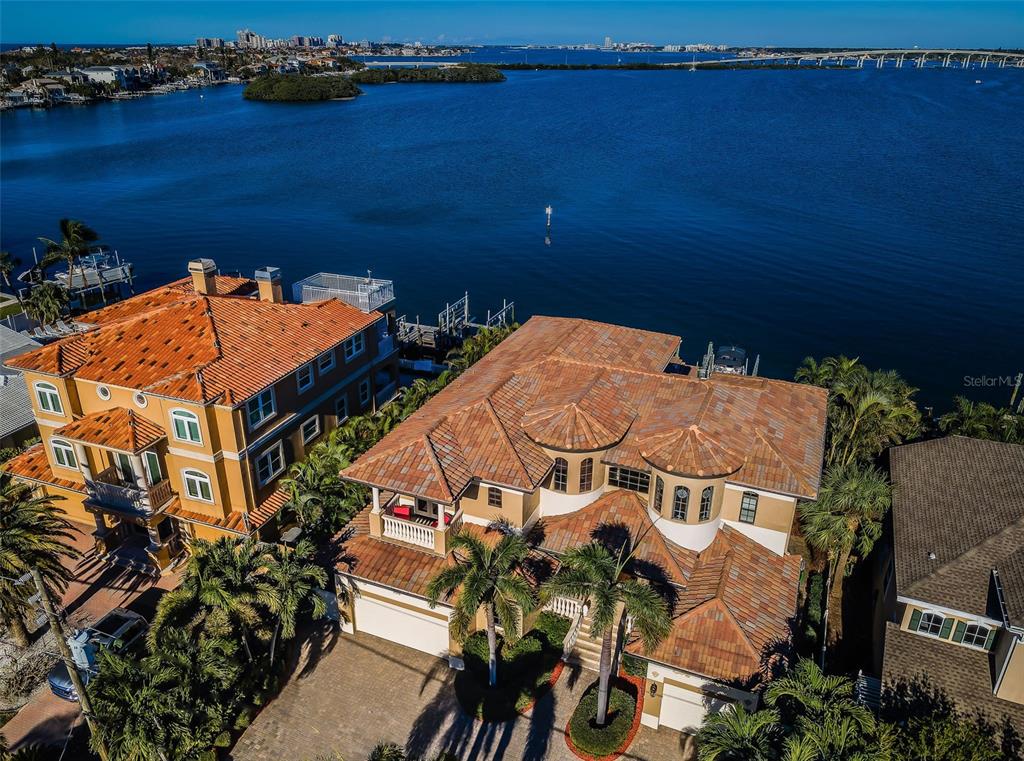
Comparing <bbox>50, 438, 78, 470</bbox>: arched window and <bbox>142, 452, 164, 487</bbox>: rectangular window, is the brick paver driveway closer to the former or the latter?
<bbox>142, 452, 164, 487</bbox>: rectangular window

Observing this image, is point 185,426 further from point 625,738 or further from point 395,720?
point 625,738

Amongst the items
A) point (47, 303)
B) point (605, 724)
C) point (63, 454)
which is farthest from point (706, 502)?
point (47, 303)

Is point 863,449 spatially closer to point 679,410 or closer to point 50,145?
point 679,410

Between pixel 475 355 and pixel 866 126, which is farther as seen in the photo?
pixel 866 126

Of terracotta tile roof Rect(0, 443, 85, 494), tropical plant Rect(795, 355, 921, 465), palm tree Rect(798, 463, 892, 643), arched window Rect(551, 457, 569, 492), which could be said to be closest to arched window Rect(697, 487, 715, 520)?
palm tree Rect(798, 463, 892, 643)

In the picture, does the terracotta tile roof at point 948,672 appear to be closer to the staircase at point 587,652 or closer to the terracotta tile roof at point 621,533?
the terracotta tile roof at point 621,533

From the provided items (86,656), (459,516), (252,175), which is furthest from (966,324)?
(252,175)
